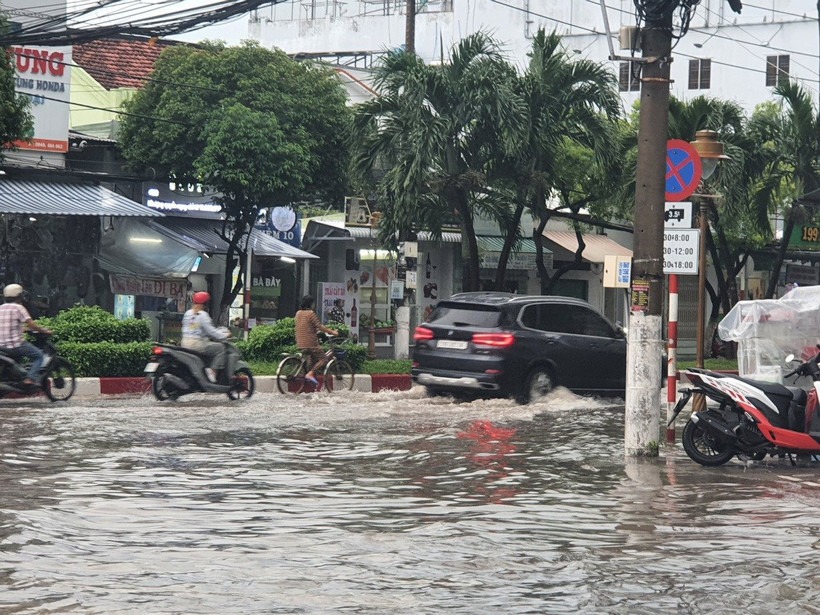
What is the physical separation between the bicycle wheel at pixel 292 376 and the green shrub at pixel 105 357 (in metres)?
2.13

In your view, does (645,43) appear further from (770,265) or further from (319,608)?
(770,265)

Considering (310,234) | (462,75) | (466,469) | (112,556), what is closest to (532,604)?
(112,556)

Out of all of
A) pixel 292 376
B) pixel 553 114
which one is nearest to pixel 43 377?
pixel 292 376

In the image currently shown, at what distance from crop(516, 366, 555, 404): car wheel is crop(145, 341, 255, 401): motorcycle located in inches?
165

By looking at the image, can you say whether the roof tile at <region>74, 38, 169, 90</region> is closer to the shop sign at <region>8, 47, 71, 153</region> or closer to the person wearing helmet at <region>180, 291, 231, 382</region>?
the shop sign at <region>8, 47, 71, 153</region>

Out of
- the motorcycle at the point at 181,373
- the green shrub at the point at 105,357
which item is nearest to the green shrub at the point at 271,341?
the green shrub at the point at 105,357

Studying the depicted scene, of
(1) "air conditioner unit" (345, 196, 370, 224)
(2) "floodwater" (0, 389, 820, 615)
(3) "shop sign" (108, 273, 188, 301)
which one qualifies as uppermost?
(1) "air conditioner unit" (345, 196, 370, 224)

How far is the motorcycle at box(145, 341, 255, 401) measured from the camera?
17.9 m

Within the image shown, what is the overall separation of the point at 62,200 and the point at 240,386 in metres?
11.0

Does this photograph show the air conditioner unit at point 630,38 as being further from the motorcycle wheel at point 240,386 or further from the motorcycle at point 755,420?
the motorcycle wheel at point 240,386

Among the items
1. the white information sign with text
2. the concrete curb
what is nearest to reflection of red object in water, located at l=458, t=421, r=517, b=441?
the white information sign with text

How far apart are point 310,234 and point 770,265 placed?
1869cm

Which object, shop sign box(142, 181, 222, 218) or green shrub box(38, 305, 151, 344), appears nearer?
green shrub box(38, 305, 151, 344)

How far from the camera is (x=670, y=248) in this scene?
12.9 m
